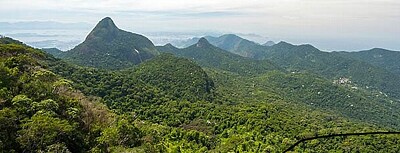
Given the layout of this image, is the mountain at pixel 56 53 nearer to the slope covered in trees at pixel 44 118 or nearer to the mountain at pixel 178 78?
the mountain at pixel 178 78

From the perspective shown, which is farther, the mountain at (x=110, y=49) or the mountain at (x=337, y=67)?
the mountain at (x=337, y=67)

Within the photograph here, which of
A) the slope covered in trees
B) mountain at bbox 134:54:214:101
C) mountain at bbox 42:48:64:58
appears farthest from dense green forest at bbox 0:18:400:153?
mountain at bbox 42:48:64:58

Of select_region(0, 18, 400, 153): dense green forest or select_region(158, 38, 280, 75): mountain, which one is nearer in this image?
select_region(0, 18, 400, 153): dense green forest

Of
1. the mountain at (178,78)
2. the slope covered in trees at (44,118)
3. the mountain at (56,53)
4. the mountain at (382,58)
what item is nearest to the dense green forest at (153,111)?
the slope covered in trees at (44,118)

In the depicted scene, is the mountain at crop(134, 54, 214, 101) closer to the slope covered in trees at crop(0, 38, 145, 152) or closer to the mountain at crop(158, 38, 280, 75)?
the slope covered in trees at crop(0, 38, 145, 152)

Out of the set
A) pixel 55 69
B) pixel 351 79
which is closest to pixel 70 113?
pixel 55 69
